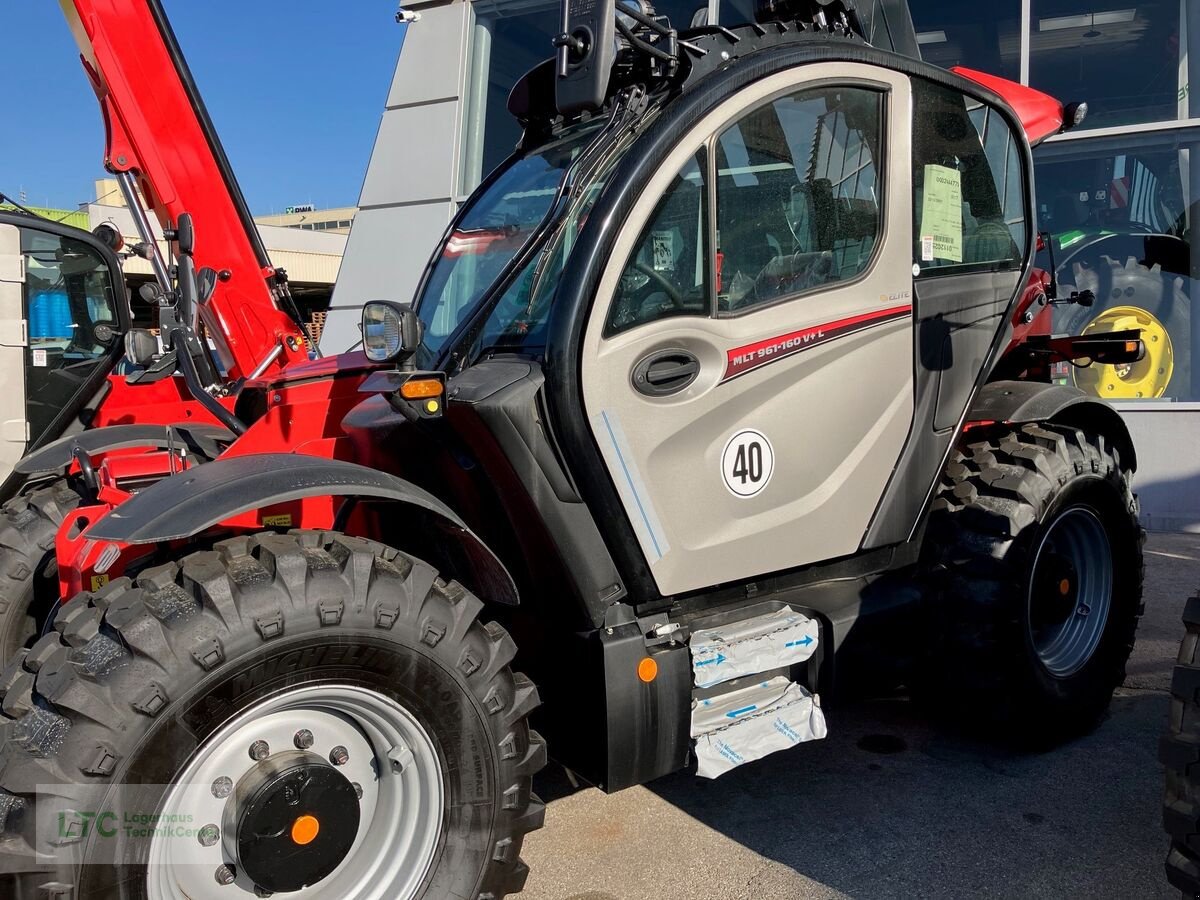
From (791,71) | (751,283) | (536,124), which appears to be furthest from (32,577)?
(791,71)

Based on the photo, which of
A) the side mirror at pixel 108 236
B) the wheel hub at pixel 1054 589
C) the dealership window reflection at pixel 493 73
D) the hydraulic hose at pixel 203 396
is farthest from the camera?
the dealership window reflection at pixel 493 73

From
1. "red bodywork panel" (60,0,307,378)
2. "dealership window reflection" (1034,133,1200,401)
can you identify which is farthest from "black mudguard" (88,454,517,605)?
"dealership window reflection" (1034,133,1200,401)

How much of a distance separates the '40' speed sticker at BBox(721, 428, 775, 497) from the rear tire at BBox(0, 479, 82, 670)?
2.66 m

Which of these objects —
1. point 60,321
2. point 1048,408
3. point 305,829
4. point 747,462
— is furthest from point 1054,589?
point 60,321

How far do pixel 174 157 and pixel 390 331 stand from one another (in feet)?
12.7

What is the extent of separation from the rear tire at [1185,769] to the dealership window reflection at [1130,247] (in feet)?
20.7

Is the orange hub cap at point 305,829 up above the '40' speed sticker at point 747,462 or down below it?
below

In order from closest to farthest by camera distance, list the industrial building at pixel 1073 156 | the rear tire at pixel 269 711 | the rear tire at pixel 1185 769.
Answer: the rear tire at pixel 269 711 < the rear tire at pixel 1185 769 < the industrial building at pixel 1073 156

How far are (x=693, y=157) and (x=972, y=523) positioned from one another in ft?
5.77

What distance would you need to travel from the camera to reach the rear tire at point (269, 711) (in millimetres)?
1924

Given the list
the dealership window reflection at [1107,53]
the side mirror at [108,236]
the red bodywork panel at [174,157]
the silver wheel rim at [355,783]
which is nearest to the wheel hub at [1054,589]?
the silver wheel rim at [355,783]

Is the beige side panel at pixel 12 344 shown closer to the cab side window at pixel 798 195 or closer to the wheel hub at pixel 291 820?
the wheel hub at pixel 291 820

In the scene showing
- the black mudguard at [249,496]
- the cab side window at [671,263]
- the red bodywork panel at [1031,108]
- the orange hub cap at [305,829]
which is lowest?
the orange hub cap at [305,829]

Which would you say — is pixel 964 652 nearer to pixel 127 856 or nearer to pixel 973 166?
pixel 973 166
